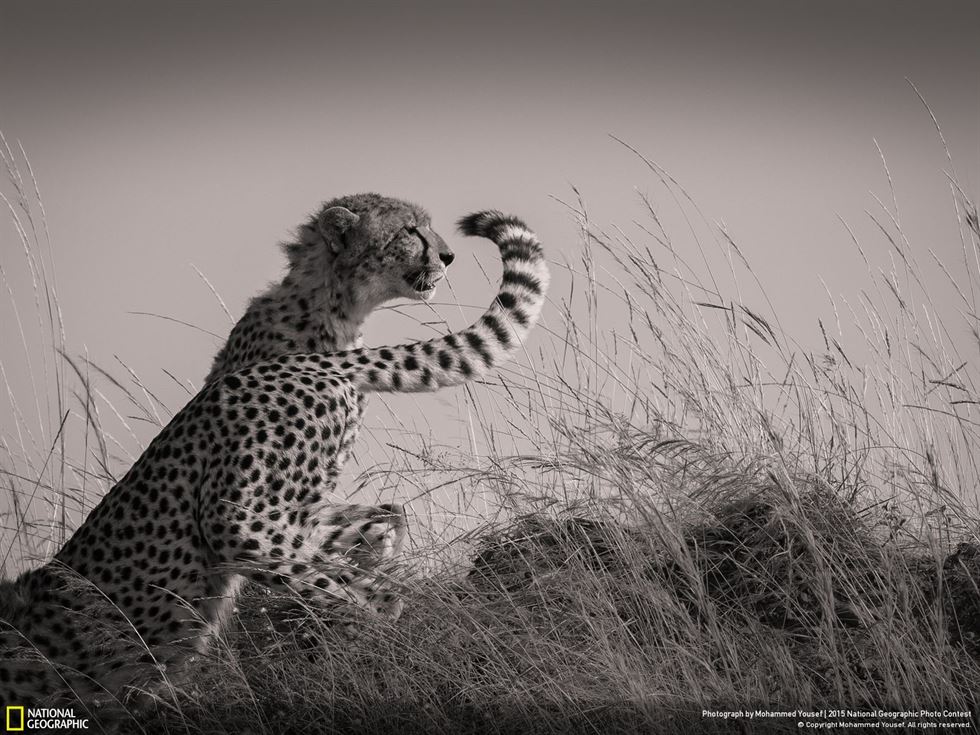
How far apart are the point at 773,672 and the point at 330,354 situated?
58.5 inches

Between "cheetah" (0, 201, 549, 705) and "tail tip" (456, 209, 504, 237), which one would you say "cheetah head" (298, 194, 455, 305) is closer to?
"tail tip" (456, 209, 504, 237)

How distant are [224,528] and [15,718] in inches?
27.6

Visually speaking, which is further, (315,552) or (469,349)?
(469,349)

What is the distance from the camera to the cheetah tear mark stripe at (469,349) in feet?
11.1

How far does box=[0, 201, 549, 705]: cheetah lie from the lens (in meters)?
3.17

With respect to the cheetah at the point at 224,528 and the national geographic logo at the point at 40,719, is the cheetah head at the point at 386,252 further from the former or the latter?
the national geographic logo at the point at 40,719

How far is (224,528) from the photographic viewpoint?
3180 millimetres

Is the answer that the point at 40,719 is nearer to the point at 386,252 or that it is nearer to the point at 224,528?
the point at 224,528

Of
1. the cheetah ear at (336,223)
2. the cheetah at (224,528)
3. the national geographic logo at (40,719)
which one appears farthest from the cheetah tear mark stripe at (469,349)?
the national geographic logo at (40,719)

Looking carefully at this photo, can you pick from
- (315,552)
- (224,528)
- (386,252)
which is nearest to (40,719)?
(224,528)

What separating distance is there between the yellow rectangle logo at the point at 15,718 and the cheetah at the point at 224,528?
1.0 inches

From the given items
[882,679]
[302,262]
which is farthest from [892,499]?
[302,262]

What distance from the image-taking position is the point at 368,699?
282cm

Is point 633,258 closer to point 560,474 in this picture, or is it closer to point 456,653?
point 560,474
